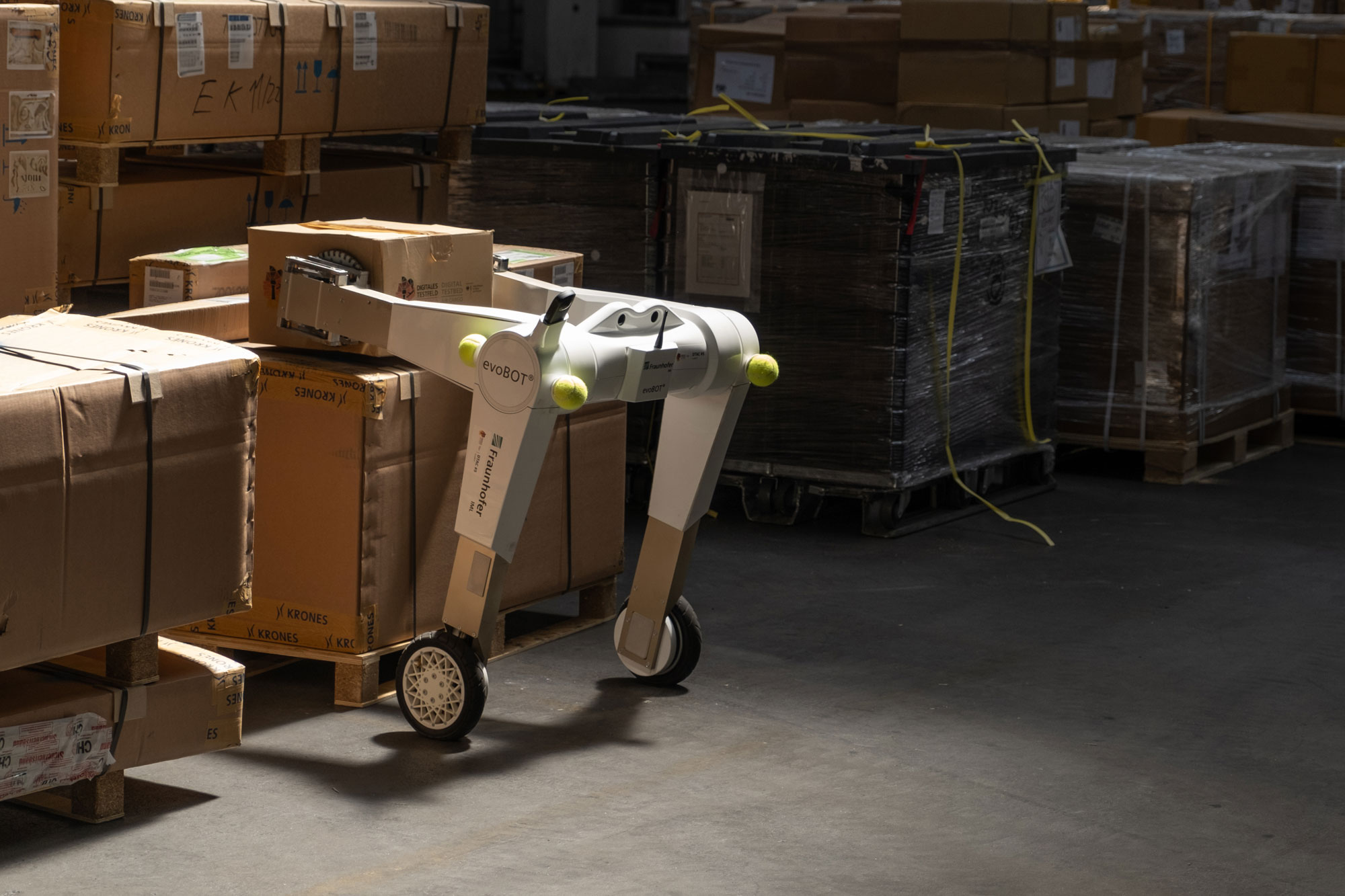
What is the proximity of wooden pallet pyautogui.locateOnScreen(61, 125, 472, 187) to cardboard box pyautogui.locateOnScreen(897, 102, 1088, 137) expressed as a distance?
3.17m

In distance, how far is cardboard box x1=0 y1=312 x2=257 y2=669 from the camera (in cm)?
298

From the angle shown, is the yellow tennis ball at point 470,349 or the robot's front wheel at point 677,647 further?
the robot's front wheel at point 677,647

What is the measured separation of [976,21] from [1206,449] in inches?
93.8

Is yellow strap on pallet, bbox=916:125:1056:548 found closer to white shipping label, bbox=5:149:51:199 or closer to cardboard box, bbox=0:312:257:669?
white shipping label, bbox=5:149:51:199

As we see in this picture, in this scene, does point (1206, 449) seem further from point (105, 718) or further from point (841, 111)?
point (105, 718)

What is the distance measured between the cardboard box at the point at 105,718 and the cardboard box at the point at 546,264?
154 centimetres

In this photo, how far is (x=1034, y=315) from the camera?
6.43 meters

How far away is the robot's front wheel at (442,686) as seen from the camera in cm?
374

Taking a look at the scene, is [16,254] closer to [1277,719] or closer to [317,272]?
[317,272]

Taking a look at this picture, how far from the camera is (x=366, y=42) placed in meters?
5.21

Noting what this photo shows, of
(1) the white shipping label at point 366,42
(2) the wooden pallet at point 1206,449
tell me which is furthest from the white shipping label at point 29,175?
(2) the wooden pallet at point 1206,449

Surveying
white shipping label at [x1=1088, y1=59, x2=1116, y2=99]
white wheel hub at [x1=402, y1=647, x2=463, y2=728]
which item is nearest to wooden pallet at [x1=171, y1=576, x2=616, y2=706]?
white wheel hub at [x1=402, y1=647, x2=463, y2=728]

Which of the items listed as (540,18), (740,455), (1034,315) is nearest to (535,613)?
(740,455)

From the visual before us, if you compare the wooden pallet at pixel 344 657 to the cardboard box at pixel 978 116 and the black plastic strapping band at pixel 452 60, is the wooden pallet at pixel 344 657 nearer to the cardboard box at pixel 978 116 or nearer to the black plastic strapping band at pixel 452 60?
the black plastic strapping band at pixel 452 60
